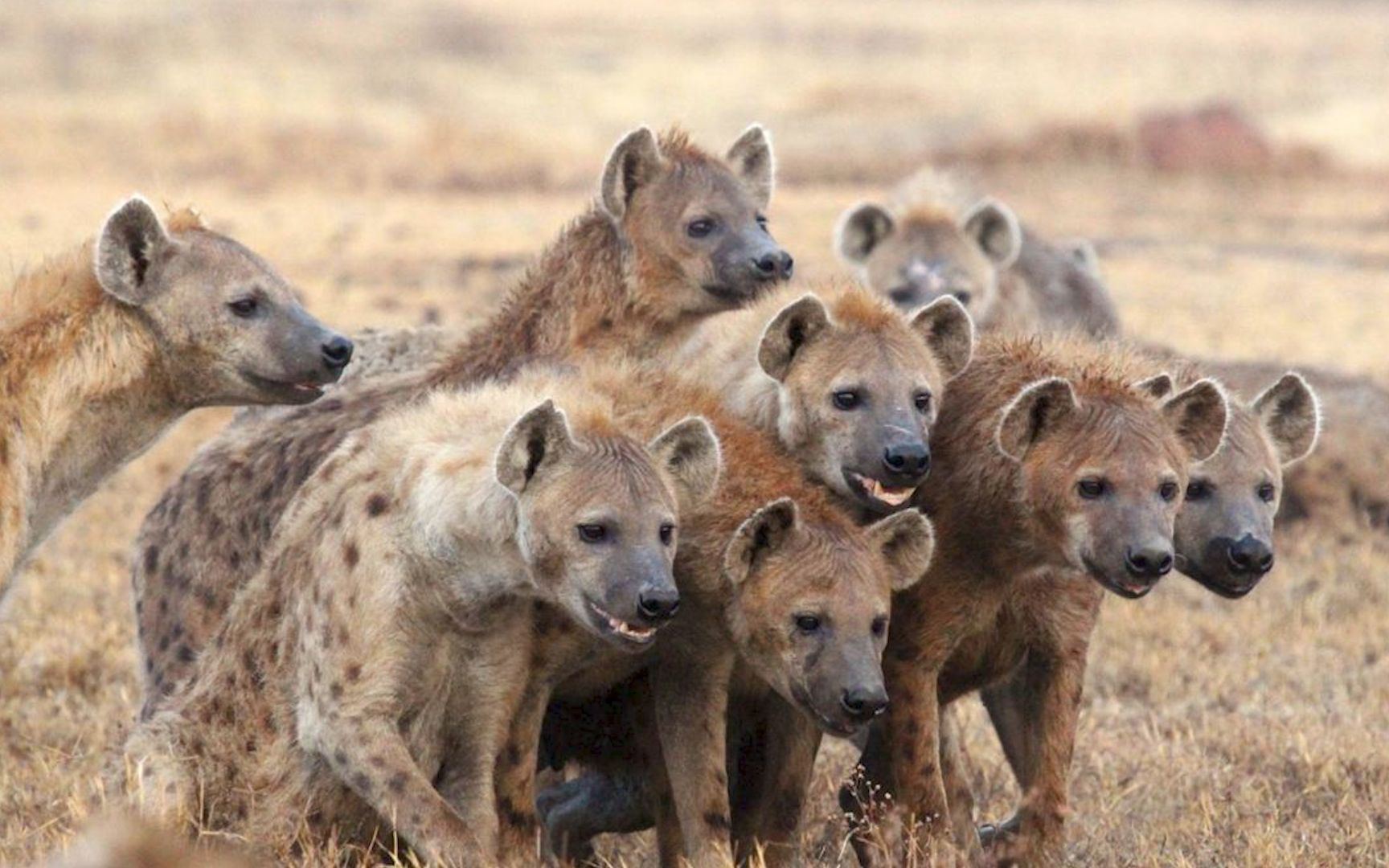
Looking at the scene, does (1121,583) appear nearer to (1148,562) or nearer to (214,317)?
(1148,562)

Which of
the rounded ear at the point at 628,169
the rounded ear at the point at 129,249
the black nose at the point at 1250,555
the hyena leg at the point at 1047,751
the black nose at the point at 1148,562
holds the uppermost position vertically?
the rounded ear at the point at 129,249

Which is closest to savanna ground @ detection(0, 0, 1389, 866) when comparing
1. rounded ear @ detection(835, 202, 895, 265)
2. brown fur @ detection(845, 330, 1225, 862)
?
brown fur @ detection(845, 330, 1225, 862)

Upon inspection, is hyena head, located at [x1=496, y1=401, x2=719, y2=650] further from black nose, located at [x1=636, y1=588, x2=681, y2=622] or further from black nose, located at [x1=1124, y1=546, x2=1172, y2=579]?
black nose, located at [x1=1124, y1=546, x2=1172, y2=579]

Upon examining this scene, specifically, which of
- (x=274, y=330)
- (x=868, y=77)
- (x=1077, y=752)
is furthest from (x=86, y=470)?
(x=868, y=77)

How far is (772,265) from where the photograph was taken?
21.3ft

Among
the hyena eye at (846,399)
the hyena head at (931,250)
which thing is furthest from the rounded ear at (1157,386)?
the hyena head at (931,250)

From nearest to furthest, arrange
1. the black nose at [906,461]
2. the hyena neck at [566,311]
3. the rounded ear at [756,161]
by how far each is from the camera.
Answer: the black nose at [906,461] < the hyena neck at [566,311] < the rounded ear at [756,161]

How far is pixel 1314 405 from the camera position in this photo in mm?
5824

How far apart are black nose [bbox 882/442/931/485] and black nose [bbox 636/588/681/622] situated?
76 cm

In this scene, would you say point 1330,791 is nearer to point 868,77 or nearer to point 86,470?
point 86,470

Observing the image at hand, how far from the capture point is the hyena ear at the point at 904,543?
5012mm

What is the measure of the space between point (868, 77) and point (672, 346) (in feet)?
90.0

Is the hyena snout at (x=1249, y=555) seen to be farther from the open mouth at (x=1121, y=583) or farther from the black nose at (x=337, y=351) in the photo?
the black nose at (x=337, y=351)

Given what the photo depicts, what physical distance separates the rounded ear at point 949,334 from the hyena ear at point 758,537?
80 cm
